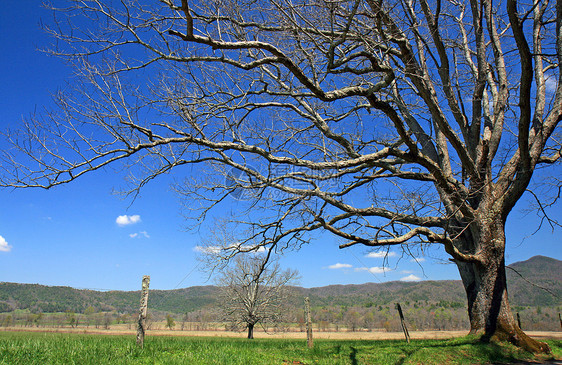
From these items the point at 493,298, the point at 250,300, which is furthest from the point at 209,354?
the point at 250,300

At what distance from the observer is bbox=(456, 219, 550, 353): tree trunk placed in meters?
7.43

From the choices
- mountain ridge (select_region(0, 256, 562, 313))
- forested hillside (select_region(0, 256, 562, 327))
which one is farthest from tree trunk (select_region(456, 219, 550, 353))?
mountain ridge (select_region(0, 256, 562, 313))

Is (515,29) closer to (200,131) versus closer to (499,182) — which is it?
(499,182)

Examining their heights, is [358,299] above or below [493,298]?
below

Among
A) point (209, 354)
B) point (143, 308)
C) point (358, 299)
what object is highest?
point (143, 308)

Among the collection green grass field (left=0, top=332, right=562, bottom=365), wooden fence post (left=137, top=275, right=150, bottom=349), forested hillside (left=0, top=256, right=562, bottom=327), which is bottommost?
forested hillside (left=0, top=256, right=562, bottom=327)

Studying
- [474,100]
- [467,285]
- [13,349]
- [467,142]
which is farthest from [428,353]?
[13,349]

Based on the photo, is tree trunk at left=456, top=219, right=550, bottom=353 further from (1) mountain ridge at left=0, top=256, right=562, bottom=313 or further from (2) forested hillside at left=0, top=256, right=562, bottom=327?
(1) mountain ridge at left=0, top=256, right=562, bottom=313

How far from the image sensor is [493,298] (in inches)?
306

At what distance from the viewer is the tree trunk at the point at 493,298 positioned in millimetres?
7430

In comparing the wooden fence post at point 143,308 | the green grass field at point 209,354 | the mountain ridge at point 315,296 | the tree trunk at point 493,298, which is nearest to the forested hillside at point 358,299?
the mountain ridge at point 315,296

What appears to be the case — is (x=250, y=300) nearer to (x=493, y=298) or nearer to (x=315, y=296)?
(x=493, y=298)

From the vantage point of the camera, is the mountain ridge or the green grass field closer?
the green grass field

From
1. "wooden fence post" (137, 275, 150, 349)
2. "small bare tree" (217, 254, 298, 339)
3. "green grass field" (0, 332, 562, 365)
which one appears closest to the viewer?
"green grass field" (0, 332, 562, 365)
